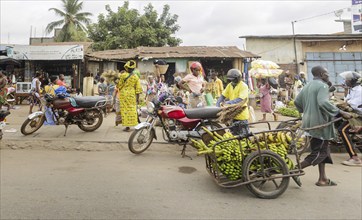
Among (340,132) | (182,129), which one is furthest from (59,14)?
(340,132)

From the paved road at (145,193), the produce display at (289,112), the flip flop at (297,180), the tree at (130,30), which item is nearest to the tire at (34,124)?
the paved road at (145,193)

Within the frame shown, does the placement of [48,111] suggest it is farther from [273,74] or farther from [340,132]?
[273,74]

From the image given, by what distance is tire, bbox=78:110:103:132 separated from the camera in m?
6.80

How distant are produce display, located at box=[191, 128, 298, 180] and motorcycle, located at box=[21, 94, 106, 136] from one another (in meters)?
3.77

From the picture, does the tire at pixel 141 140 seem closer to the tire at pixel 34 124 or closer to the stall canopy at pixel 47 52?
the tire at pixel 34 124

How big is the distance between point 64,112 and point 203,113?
3289mm

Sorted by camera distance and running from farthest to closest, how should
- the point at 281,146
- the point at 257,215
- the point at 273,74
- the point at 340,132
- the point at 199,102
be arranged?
the point at 273,74, the point at 199,102, the point at 340,132, the point at 281,146, the point at 257,215

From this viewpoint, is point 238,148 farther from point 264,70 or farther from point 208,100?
point 264,70

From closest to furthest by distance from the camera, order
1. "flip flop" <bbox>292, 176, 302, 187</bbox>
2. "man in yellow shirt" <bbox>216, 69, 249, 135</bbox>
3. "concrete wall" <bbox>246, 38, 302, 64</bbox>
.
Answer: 1. "flip flop" <bbox>292, 176, 302, 187</bbox>
2. "man in yellow shirt" <bbox>216, 69, 249, 135</bbox>
3. "concrete wall" <bbox>246, 38, 302, 64</bbox>

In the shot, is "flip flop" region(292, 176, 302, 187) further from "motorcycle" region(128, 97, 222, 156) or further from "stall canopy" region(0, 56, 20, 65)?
"stall canopy" region(0, 56, 20, 65)

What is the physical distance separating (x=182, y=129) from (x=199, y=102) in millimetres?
1928

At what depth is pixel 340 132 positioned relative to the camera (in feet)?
16.9

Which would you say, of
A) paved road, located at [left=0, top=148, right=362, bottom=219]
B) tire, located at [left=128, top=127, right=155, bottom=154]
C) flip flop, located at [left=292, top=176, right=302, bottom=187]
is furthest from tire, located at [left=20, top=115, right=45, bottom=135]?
flip flop, located at [left=292, top=176, right=302, bottom=187]

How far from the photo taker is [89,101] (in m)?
6.68
